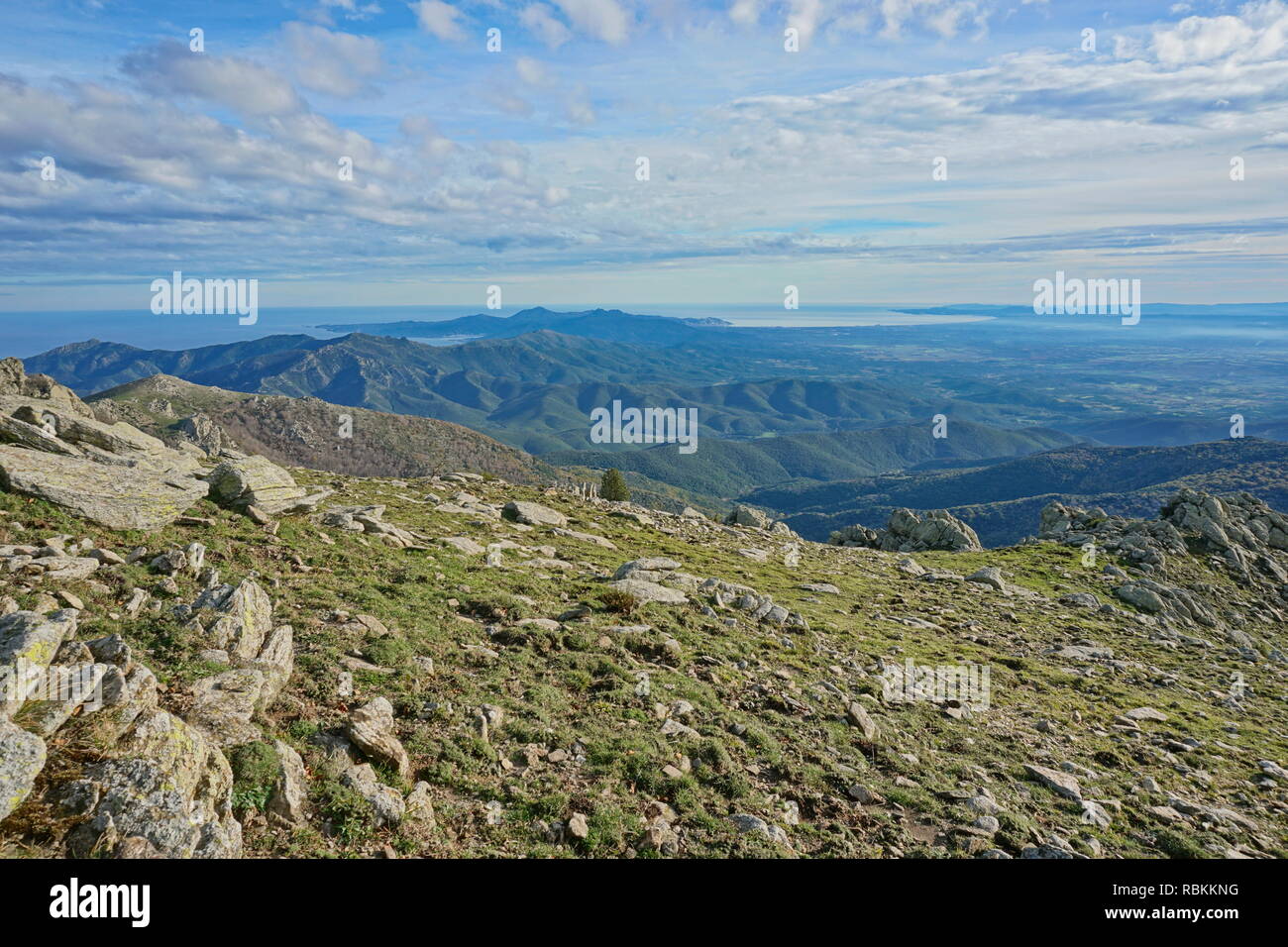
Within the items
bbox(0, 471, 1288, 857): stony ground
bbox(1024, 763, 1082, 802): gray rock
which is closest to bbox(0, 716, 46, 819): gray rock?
bbox(0, 471, 1288, 857): stony ground

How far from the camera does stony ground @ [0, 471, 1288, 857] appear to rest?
9.84 metres

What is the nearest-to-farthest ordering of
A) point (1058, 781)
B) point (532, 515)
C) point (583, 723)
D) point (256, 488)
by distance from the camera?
point (583, 723), point (1058, 781), point (256, 488), point (532, 515)

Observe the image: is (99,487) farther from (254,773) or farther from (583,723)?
(583,723)

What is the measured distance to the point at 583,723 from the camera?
13758mm

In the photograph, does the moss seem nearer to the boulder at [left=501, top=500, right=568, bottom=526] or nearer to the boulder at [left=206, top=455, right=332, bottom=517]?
the boulder at [left=206, top=455, right=332, bottom=517]

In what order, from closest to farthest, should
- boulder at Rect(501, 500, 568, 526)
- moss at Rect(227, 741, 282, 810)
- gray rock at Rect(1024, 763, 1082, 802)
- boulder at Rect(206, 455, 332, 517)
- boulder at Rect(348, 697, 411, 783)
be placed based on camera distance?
moss at Rect(227, 741, 282, 810) < boulder at Rect(348, 697, 411, 783) < gray rock at Rect(1024, 763, 1082, 802) < boulder at Rect(206, 455, 332, 517) < boulder at Rect(501, 500, 568, 526)

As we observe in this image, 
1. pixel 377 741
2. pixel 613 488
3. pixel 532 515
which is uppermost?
pixel 377 741

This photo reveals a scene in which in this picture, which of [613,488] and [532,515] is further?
[613,488]

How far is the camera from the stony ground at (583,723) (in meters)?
9.84

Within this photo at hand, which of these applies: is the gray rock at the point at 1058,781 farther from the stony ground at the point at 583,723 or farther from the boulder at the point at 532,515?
the boulder at the point at 532,515

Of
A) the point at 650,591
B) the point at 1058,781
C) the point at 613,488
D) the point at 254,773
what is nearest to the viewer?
the point at 254,773

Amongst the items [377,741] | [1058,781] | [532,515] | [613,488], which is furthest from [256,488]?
[613,488]
